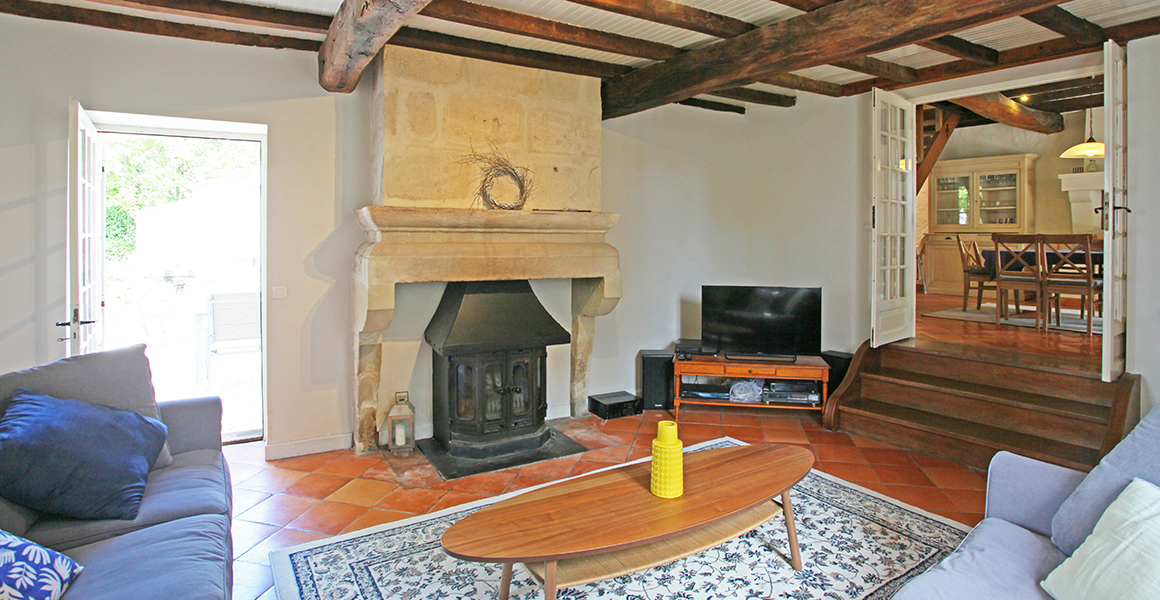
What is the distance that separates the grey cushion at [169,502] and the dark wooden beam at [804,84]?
13.1 feet

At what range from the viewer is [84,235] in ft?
10.7

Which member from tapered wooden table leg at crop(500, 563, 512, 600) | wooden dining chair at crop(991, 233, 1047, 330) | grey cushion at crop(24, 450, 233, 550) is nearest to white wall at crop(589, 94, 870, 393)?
wooden dining chair at crop(991, 233, 1047, 330)

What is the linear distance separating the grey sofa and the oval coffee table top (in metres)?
0.71

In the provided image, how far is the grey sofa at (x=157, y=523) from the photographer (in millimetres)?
1715

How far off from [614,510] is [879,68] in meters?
3.63

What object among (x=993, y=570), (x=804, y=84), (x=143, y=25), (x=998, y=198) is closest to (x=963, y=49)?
(x=804, y=84)

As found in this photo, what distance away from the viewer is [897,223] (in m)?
5.02

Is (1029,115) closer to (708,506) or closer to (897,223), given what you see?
(897,223)

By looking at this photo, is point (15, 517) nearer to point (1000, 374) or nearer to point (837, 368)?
point (837, 368)

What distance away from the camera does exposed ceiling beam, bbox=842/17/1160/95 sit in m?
3.55

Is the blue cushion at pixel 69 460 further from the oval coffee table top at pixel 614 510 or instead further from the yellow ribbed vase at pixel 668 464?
the yellow ribbed vase at pixel 668 464

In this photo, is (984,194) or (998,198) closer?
(998,198)

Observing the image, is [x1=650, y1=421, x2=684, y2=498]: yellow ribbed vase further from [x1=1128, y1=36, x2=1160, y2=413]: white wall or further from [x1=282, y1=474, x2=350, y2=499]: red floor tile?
[x1=1128, y1=36, x2=1160, y2=413]: white wall

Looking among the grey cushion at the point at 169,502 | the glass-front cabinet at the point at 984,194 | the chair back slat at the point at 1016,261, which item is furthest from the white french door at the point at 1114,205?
the glass-front cabinet at the point at 984,194
